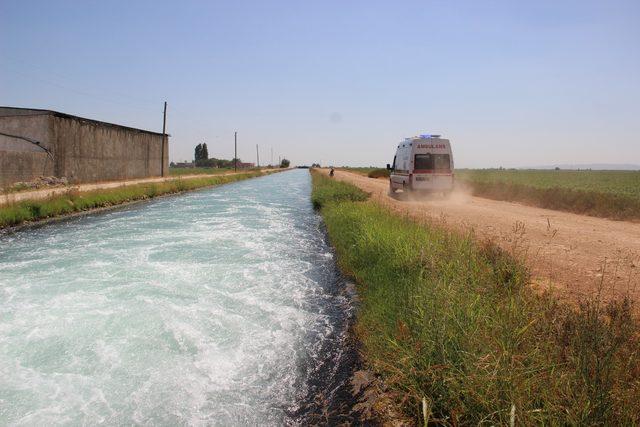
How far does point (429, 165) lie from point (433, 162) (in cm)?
23

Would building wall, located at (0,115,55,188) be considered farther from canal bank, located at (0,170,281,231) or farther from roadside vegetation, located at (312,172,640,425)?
roadside vegetation, located at (312,172,640,425)

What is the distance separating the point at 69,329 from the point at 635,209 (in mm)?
16510

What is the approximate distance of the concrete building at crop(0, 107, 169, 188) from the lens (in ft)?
75.3

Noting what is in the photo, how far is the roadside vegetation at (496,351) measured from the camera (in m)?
2.51

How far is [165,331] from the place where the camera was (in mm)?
5621

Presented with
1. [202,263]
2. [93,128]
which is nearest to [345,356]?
[202,263]

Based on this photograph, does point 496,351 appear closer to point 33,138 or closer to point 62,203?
point 62,203

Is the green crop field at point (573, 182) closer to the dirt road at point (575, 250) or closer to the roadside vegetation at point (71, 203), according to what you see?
the dirt road at point (575, 250)

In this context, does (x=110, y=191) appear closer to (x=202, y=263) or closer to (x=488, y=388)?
(x=202, y=263)

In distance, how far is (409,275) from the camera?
5.72 m

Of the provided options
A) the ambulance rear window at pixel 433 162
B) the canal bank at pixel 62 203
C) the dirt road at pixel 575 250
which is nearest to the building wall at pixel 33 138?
the canal bank at pixel 62 203

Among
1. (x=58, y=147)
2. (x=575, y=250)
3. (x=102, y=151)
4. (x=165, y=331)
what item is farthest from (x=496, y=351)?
(x=102, y=151)

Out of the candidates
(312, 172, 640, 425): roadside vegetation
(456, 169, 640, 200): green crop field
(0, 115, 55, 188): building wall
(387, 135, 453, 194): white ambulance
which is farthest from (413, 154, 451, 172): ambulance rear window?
(0, 115, 55, 188): building wall

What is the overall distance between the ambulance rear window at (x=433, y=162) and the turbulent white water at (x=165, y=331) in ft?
29.5
